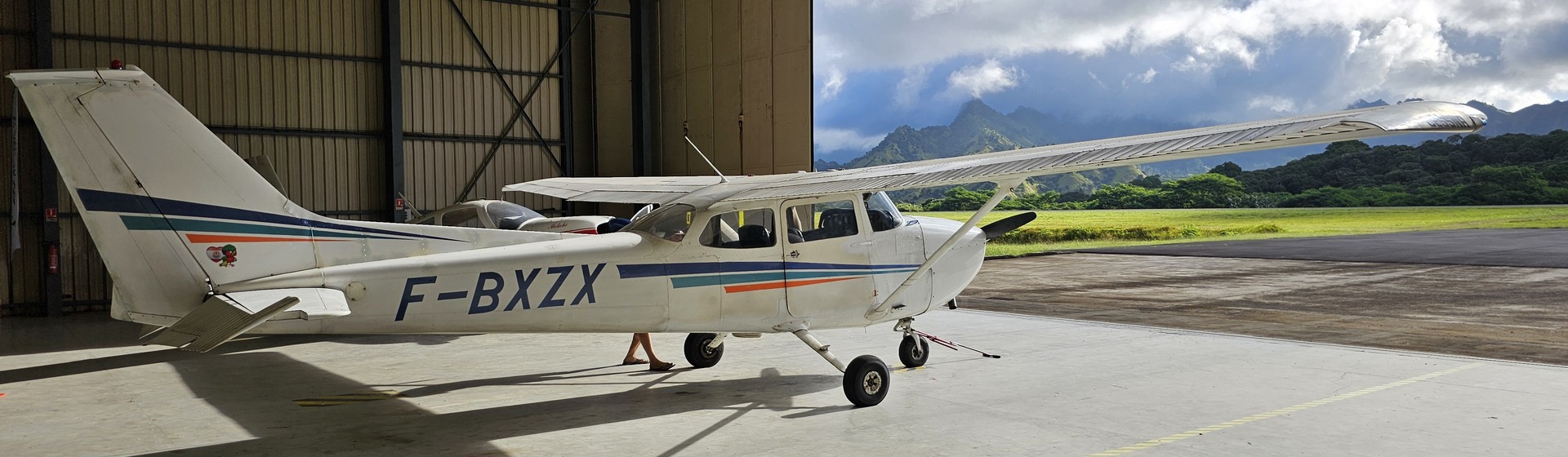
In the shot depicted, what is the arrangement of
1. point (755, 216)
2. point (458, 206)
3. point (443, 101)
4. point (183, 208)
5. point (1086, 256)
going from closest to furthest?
point (183, 208)
point (755, 216)
point (458, 206)
point (443, 101)
point (1086, 256)

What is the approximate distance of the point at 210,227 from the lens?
5922mm

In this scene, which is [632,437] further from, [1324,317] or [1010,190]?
[1324,317]

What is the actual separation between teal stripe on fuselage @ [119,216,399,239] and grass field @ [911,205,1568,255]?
30.4 metres

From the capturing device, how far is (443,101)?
18.5 metres

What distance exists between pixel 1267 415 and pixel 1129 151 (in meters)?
2.14

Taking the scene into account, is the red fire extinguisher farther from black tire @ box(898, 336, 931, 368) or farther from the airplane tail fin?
black tire @ box(898, 336, 931, 368)

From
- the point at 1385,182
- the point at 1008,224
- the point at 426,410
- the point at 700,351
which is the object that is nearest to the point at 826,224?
the point at 1008,224

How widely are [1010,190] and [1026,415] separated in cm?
151

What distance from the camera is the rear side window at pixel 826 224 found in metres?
7.24

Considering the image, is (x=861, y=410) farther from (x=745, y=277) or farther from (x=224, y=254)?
(x=224, y=254)

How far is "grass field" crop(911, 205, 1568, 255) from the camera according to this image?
127 ft

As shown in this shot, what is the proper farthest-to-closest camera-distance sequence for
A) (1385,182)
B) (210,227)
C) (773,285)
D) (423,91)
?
(1385,182)
(423,91)
(773,285)
(210,227)

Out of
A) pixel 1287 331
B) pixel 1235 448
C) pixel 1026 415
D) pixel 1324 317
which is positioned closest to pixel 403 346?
pixel 1026 415

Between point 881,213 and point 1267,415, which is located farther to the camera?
point 881,213
